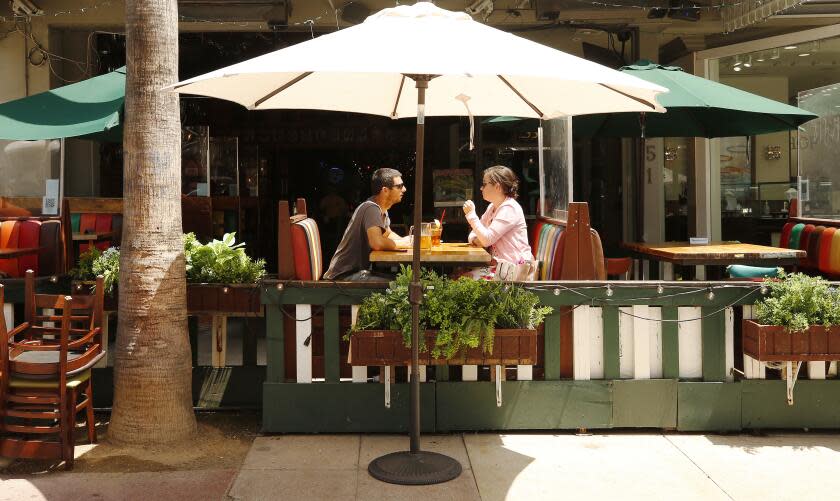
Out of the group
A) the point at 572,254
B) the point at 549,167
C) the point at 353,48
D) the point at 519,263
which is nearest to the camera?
the point at 353,48

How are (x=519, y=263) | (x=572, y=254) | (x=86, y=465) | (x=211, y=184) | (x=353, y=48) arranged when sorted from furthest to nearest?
(x=211, y=184) < (x=519, y=263) < (x=572, y=254) < (x=86, y=465) < (x=353, y=48)

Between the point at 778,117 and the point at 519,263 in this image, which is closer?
the point at 519,263

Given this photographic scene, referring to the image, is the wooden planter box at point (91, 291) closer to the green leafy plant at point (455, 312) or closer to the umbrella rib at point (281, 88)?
the umbrella rib at point (281, 88)

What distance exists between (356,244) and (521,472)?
2.19m

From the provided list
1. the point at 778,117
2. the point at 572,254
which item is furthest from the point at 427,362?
the point at 778,117

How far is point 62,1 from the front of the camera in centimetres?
1034

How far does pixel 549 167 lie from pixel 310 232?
2569 mm

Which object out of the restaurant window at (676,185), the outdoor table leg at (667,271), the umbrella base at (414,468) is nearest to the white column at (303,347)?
the umbrella base at (414,468)

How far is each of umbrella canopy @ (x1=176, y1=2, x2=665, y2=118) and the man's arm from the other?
827mm

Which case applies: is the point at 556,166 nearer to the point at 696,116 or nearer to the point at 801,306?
the point at 696,116

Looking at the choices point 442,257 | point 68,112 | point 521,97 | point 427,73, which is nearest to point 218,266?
point 442,257

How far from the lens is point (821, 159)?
8.32 m

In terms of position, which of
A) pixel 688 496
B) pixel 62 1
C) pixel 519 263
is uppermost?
pixel 62 1

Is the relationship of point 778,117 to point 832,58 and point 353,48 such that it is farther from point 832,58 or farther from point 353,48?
point 353,48
